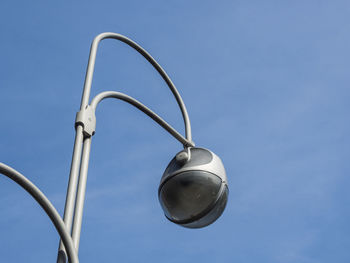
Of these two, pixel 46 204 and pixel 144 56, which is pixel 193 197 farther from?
pixel 144 56

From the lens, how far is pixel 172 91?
7.65m

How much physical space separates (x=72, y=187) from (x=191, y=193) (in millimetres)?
1834

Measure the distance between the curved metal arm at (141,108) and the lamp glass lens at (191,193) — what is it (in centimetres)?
106

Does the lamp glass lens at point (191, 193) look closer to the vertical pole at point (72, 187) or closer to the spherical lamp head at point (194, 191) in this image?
the spherical lamp head at point (194, 191)

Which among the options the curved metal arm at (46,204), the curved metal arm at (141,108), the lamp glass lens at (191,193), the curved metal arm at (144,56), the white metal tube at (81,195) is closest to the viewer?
the curved metal arm at (46,204)

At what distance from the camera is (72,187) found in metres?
4.02

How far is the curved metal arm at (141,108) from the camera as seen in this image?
5.20 metres

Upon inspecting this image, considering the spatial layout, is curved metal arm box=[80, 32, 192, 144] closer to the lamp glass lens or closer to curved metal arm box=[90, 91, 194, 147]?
curved metal arm box=[90, 91, 194, 147]

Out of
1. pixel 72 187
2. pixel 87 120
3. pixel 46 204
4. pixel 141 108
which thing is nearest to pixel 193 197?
pixel 141 108

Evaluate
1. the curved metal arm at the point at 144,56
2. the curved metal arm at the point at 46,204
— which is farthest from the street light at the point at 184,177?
the curved metal arm at the point at 46,204

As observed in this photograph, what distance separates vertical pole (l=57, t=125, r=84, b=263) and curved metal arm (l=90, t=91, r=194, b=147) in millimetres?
549

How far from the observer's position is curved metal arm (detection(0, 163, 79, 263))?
3.41m

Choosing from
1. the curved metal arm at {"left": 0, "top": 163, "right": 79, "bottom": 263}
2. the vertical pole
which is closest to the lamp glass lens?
the vertical pole

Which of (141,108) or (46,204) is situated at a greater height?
(141,108)
